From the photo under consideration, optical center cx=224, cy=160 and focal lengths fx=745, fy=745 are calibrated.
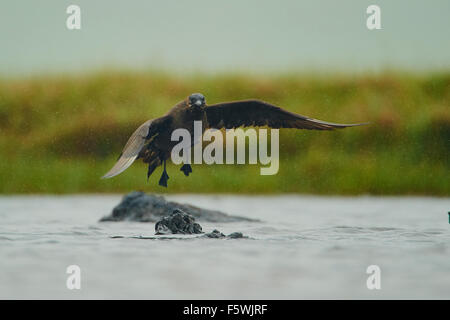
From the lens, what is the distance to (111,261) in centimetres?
764

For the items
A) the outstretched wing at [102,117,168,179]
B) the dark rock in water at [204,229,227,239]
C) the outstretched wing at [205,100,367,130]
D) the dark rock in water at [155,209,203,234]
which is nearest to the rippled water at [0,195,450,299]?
the dark rock in water at [204,229,227,239]

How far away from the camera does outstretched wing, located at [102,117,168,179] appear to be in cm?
827

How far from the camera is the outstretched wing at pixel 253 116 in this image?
31.1 ft

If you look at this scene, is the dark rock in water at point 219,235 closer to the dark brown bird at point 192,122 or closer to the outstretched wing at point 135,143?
the dark brown bird at point 192,122

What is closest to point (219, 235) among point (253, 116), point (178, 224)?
point (178, 224)

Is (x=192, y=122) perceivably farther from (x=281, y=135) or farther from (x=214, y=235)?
(x=281, y=135)

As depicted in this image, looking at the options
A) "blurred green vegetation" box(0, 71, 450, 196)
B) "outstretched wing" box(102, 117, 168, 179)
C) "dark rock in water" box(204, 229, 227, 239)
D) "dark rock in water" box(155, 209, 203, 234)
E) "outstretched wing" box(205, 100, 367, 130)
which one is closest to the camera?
"outstretched wing" box(102, 117, 168, 179)

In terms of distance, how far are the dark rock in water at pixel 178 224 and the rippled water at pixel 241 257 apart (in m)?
0.24

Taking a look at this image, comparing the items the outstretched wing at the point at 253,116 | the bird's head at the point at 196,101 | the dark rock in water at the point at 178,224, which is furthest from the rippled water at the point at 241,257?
the bird's head at the point at 196,101

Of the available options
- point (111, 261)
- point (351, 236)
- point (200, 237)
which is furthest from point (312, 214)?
point (111, 261)

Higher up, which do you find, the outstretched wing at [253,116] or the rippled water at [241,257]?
the outstretched wing at [253,116]

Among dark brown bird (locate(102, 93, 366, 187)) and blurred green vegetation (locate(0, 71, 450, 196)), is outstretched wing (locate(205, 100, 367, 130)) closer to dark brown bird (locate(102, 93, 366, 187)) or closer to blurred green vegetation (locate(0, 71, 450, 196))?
dark brown bird (locate(102, 93, 366, 187))

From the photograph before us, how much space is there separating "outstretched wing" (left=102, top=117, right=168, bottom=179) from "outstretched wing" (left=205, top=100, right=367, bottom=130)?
0.78 metres
